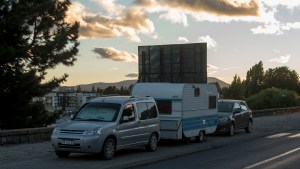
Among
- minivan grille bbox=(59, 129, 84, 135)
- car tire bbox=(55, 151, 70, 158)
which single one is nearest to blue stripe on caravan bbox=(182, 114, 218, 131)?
car tire bbox=(55, 151, 70, 158)

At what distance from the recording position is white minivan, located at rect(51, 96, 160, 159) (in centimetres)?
1515

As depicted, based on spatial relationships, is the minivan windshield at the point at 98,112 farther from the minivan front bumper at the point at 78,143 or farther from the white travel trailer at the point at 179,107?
the white travel trailer at the point at 179,107

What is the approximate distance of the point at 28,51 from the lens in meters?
27.7

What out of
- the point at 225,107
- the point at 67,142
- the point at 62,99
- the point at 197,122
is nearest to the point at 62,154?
the point at 67,142

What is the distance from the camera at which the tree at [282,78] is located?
557 feet

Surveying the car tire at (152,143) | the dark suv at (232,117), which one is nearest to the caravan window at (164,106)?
the car tire at (152,143)

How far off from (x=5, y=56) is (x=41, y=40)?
436 centimetres

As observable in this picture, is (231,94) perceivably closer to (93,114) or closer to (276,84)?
(276,84)

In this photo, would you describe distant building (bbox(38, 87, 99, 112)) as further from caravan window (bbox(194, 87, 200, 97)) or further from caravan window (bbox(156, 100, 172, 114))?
caravan window (bbox(194, 87, 200, 97))

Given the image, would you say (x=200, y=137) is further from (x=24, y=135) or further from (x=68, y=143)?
(x=68, y=143)

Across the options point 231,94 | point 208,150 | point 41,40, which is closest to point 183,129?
point 208,150

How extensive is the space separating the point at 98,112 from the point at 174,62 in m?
19.7

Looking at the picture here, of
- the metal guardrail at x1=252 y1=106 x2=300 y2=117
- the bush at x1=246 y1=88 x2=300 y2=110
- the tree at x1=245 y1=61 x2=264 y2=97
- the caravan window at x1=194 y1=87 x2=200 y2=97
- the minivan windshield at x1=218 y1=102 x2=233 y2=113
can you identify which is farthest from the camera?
the tree at x1=245 y1=61 x2=264 y2=97

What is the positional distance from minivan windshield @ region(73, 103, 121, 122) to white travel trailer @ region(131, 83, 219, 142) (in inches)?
163
